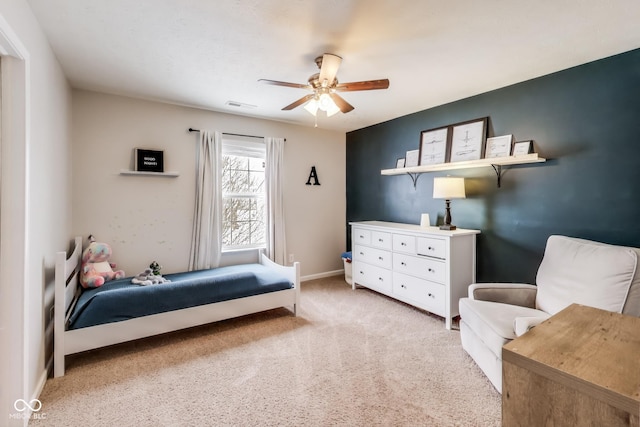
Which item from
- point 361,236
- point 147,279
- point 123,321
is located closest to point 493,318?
point 361,236

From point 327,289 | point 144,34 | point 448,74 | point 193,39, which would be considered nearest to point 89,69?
point 144,34

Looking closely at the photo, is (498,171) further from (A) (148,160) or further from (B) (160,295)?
(A) (148,160)

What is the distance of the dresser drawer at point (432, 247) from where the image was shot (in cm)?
291

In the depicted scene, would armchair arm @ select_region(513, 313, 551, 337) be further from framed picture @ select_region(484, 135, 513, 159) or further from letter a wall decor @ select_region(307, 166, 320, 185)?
letter a wall decor @ select_region(307, 166, 320, 185)

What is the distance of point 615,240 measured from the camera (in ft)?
7.63

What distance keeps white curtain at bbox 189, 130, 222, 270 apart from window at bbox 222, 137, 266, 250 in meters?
0.19

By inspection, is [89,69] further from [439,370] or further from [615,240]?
[615,240]

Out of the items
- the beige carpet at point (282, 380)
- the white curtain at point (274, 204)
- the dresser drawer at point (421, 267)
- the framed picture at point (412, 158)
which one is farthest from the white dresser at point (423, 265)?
the white curtain at point (274, 204)

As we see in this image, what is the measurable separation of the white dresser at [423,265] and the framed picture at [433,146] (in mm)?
856

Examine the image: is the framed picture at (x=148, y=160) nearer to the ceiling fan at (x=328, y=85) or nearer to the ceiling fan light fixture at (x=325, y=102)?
the ceiling fan at (x=328, y=85)

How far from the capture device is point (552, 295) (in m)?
2.14

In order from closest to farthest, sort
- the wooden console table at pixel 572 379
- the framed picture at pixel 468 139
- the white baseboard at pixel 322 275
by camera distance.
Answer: the wooden console table at pixel 572 379 → the framed picture at pixel 468 139 → the white baseboard at pixel 322 275

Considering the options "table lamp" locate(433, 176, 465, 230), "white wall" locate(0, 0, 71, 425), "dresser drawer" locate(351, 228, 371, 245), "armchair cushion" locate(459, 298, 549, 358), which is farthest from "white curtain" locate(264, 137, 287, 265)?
"armchair cushion" locate(459, 298, 549, 358)

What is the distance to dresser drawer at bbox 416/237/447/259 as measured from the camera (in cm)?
291
